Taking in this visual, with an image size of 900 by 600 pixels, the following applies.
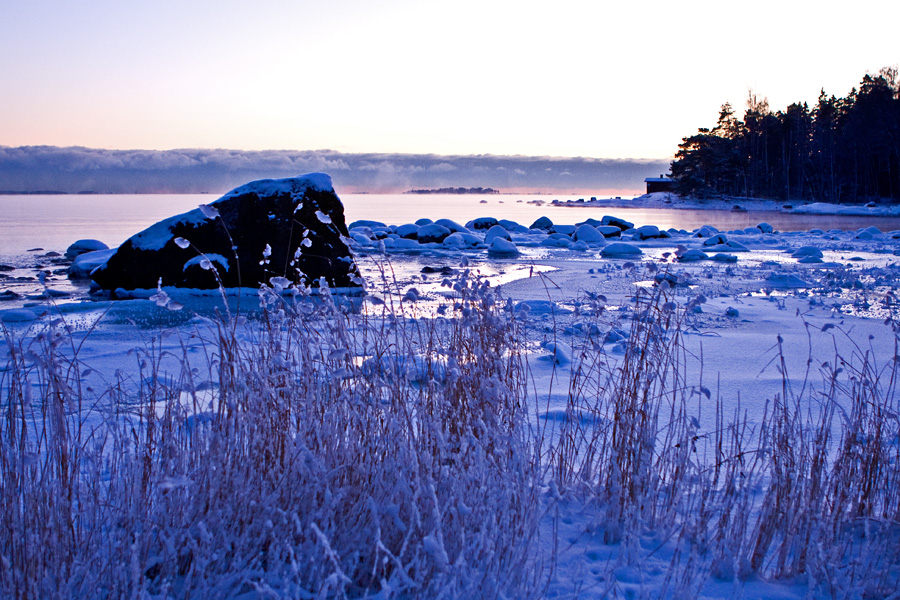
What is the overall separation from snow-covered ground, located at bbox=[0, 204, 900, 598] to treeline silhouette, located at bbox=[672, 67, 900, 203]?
35.3 meters

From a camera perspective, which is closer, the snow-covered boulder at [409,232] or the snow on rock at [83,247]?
the snow on rock at [83,247]

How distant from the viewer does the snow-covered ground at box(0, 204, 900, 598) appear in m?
2.01

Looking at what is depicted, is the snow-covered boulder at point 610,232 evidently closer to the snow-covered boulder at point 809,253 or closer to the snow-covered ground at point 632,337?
the snow-covered ground at point 632,337

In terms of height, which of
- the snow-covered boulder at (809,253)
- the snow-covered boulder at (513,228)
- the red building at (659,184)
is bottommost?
the snow-covered boulder at (809,253)

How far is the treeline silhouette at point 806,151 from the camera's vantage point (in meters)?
44.8

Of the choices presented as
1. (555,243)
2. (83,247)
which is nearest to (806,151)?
(555,243)

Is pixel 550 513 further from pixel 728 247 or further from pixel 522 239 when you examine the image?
pixel 522 239

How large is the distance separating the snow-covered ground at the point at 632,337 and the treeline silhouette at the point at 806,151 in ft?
116

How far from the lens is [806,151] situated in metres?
52.0

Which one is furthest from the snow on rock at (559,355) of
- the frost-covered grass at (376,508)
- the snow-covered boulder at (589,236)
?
the snow-covered boulder at (589,236)

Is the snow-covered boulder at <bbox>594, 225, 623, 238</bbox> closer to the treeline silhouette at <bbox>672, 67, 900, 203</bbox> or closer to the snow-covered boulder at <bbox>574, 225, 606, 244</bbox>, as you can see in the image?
the snow-covered boulder at <bbox>574, 225, 606, 244</bbox>

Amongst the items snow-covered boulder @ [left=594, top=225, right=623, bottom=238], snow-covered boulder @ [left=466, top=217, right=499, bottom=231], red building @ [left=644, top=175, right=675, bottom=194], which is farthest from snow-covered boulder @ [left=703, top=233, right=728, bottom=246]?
red building @ [left=644, top=175, right=675, bottom=194]

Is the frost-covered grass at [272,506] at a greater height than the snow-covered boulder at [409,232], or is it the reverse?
the snow-covered boulder at [409,232]

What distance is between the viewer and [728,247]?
16547mm
